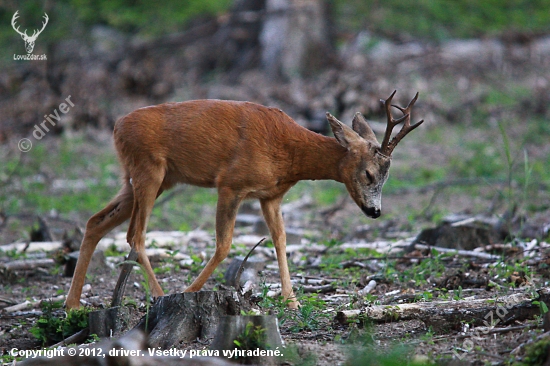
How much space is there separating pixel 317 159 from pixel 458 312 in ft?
6.77

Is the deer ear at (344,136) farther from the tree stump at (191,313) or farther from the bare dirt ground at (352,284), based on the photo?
the tree stump at (191,313)

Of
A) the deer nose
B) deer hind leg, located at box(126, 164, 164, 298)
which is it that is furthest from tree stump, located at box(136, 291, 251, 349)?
the deer nose

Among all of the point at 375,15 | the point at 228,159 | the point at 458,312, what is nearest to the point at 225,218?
the point at 228,159

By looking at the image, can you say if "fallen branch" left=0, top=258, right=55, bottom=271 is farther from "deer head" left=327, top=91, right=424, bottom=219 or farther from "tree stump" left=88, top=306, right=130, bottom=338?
"deer head" left=327, top=91, right=424, bottom=219

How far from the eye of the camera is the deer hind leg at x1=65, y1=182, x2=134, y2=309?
21.8 feet

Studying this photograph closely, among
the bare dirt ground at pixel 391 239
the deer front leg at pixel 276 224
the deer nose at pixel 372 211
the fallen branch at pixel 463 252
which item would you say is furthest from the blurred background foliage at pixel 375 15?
the deer nose at pixel 372 211

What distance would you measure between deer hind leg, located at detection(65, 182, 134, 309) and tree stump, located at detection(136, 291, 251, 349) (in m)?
1.40

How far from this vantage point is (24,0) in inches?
799

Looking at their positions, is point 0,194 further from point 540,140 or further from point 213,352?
point 540,140

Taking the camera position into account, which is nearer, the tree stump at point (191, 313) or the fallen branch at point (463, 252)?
the tree stump at point (191, 313)

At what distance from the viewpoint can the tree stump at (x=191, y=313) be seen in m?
5.33

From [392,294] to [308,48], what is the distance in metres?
13.0

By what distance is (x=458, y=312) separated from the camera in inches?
207

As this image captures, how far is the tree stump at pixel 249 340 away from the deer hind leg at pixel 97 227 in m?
2.48
